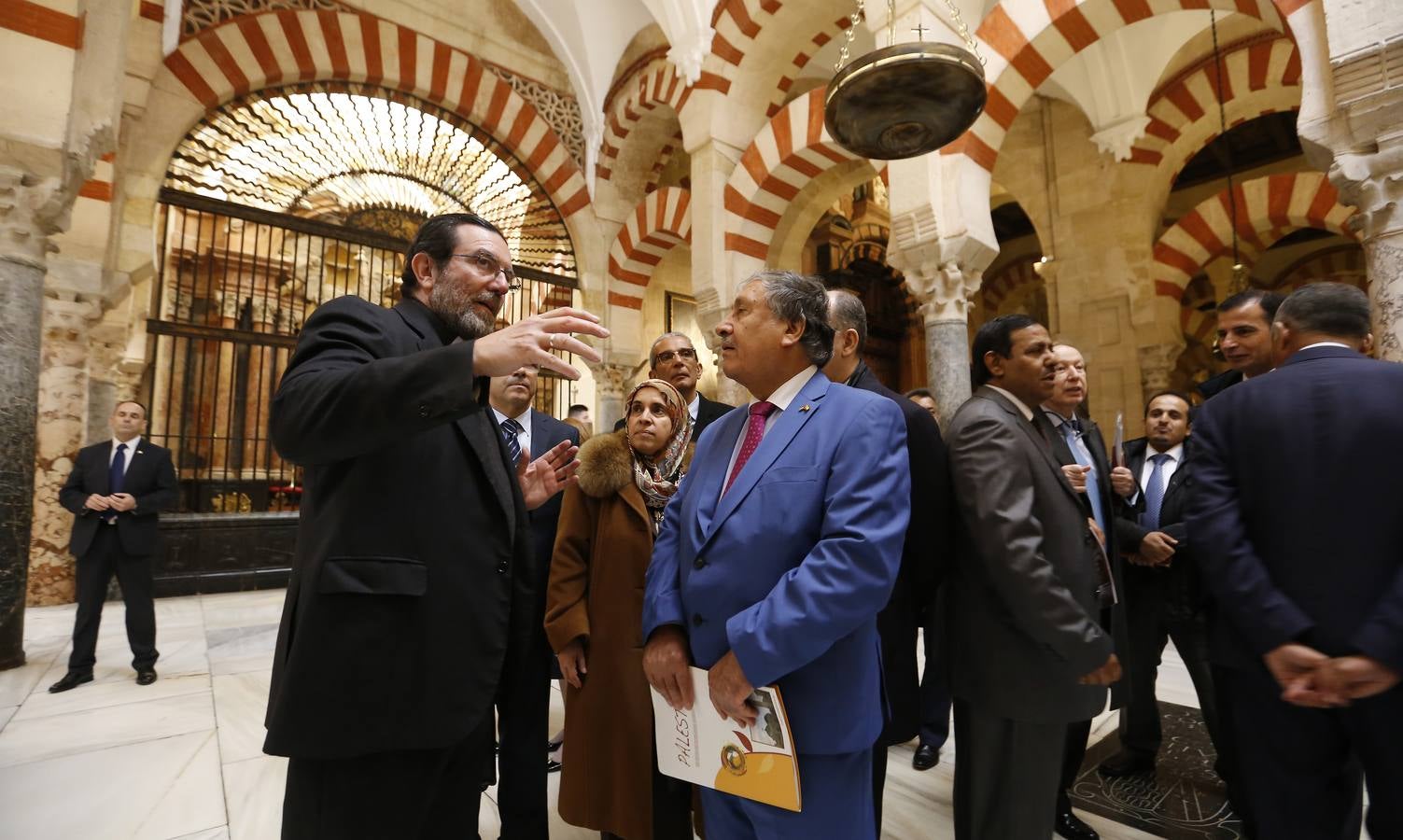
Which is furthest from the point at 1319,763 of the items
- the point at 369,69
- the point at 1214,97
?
the point at 369,69

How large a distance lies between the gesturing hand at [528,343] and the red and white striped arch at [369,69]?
7691mm

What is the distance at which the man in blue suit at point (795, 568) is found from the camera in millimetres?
1125

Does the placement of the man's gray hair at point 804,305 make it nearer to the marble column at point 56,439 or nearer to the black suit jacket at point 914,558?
the black suit jacket at point 914,558

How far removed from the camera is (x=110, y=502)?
11.6ft

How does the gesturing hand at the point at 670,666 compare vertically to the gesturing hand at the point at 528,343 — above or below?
below

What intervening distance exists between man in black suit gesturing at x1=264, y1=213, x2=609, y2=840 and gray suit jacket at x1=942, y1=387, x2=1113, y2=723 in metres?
1.01

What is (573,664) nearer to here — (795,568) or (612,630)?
(612,630)

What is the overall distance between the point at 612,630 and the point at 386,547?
799 millimetres

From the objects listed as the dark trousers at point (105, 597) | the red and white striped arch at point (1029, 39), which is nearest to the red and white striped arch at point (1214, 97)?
the red and white striped arch at point (1029, 39)

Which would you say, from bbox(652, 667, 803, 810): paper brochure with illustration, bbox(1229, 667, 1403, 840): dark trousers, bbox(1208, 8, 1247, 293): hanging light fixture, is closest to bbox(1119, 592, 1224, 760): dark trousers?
bbox(1229, 667, 1403, 840): dark trousers

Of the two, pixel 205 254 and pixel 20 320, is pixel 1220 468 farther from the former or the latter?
pixel 205 254

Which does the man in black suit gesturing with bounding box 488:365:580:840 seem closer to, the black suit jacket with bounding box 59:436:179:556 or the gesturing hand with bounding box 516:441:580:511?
the gesturing hand with bounding box 516:441:580:511

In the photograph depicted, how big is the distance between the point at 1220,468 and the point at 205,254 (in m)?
12.7

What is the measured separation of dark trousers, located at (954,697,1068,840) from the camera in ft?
4.98
